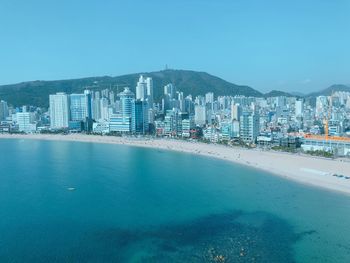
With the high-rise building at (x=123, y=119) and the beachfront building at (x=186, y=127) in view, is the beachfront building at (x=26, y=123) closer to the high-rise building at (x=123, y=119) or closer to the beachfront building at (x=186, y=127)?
the high-rise building at (x=123, y=119)

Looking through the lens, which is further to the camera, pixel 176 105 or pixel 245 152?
pixel 176 105

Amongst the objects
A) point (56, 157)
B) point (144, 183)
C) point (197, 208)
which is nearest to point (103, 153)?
point (56, 157)

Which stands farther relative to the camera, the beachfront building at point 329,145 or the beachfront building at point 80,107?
A: the beachfront building at point 80,107

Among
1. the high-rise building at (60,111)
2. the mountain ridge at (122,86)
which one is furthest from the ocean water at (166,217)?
the mountain ridge at (122,86)

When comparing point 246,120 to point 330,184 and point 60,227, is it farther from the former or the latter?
point 60,227

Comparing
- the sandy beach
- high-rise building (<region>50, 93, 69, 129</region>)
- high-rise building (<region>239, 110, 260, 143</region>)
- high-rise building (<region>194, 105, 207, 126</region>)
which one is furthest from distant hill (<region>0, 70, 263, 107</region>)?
high-rise building (<region>239, 110, 260, 143</region>)
